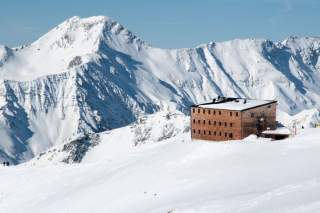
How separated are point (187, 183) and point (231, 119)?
4770 cm

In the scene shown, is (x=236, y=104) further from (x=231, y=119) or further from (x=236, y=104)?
(x=231, y=119)

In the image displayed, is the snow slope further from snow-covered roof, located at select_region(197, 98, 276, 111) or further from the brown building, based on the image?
snow-covered roof, located at select_region(197, 98, 276, 111)

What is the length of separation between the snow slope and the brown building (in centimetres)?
1543

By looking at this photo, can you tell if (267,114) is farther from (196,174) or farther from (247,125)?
(196,174)

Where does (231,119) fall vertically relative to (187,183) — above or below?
above

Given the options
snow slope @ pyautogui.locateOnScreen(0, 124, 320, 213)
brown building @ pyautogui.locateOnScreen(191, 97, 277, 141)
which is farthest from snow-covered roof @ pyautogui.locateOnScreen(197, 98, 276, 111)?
snow slope @ pyautogui.locateOnScreen(0, 124, 320, 213)

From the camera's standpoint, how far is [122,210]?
6291 centimetres

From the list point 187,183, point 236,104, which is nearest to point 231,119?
point 236,104

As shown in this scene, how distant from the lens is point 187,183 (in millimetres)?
69312

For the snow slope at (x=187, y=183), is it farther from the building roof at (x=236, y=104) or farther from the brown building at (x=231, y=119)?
the building roof at (x=236, y=104)

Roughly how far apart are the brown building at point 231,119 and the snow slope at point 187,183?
15.4 metres

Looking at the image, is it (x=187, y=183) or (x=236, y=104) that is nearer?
(x=187, y=183)

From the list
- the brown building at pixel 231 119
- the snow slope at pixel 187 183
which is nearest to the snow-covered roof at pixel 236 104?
the brown building at pixel 231 119

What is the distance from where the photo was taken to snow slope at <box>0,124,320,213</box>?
50969mm
